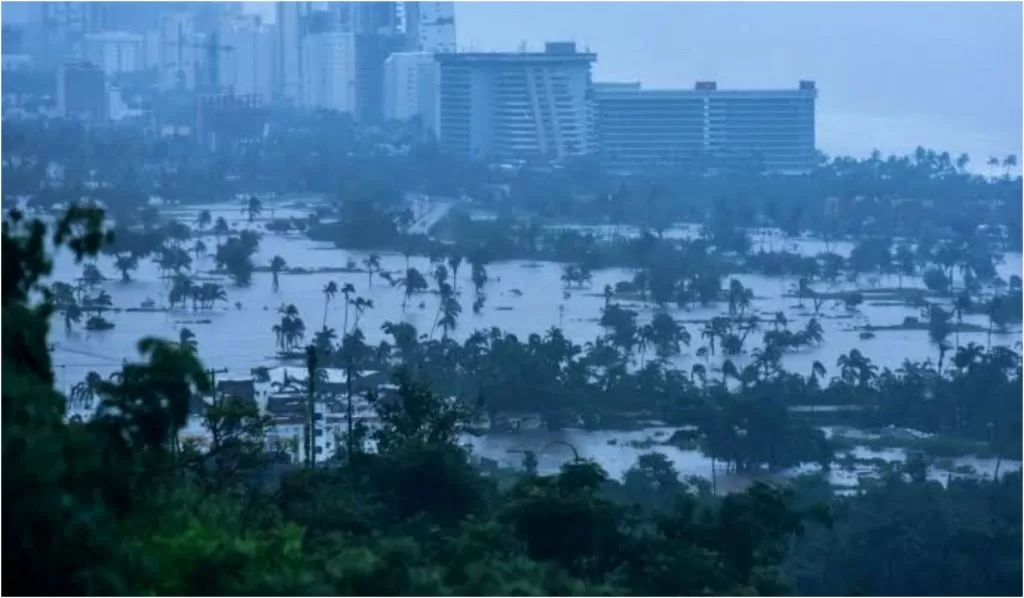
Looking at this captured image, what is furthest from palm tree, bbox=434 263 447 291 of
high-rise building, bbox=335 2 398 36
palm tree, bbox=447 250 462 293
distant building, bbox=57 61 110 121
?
high-rise building, bbox=335 2 398 36

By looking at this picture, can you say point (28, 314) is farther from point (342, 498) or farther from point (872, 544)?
point (872, 544)

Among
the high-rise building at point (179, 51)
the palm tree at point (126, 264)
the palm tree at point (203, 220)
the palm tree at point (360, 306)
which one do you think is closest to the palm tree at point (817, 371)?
the palm tree at point (360, 306)

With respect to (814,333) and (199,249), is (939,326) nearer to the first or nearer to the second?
(814,333)

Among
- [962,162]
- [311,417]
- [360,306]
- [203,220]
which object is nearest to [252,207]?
[203,220]

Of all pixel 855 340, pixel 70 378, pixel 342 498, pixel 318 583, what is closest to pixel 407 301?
pixel 855 340

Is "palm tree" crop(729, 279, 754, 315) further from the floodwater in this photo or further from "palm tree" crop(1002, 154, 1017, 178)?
"palm tree" crop(1002, 154, 1017, 178)

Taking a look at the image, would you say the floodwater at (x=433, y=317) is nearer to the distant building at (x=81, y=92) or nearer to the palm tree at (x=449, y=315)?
the palm tree at (x=449, y=315)
